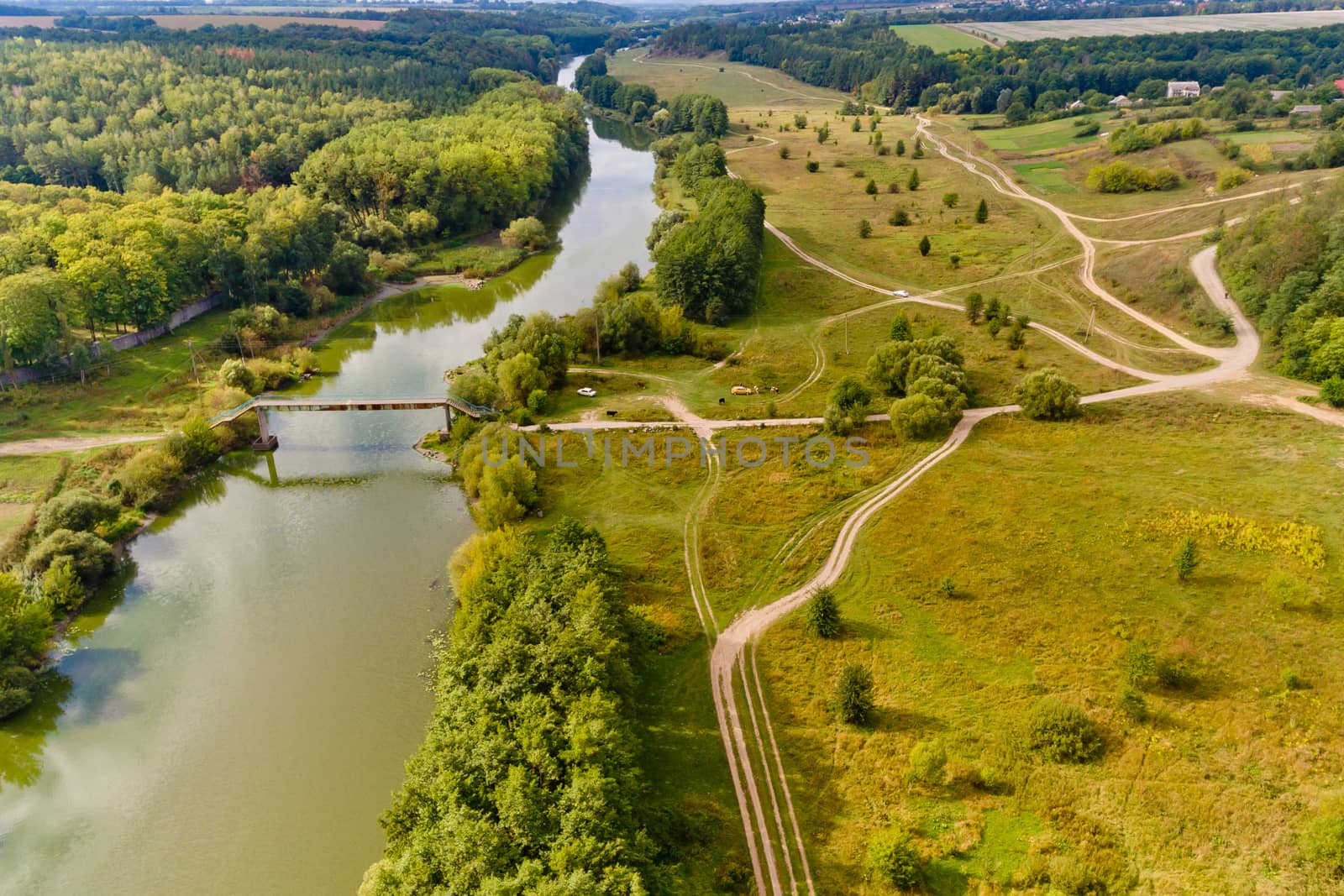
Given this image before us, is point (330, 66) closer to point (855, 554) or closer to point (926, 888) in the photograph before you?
point (855, 554)

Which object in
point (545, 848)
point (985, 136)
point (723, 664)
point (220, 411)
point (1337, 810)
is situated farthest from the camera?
point (985, 136)

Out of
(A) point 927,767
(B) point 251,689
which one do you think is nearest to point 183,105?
(B) point 251,689

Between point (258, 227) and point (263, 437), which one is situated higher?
point (258, 227)

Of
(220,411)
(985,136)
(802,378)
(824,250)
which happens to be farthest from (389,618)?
(985,136)

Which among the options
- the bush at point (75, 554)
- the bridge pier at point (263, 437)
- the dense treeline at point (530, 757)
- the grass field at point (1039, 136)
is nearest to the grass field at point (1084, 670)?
the dense treeline at point (530, 757)

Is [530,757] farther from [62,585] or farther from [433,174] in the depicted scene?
[433,174]

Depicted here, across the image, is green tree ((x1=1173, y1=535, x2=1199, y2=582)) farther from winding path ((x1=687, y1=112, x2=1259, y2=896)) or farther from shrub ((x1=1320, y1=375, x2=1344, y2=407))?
shrub ((x1=1320, y1=375, x2=1344, y2=407))
